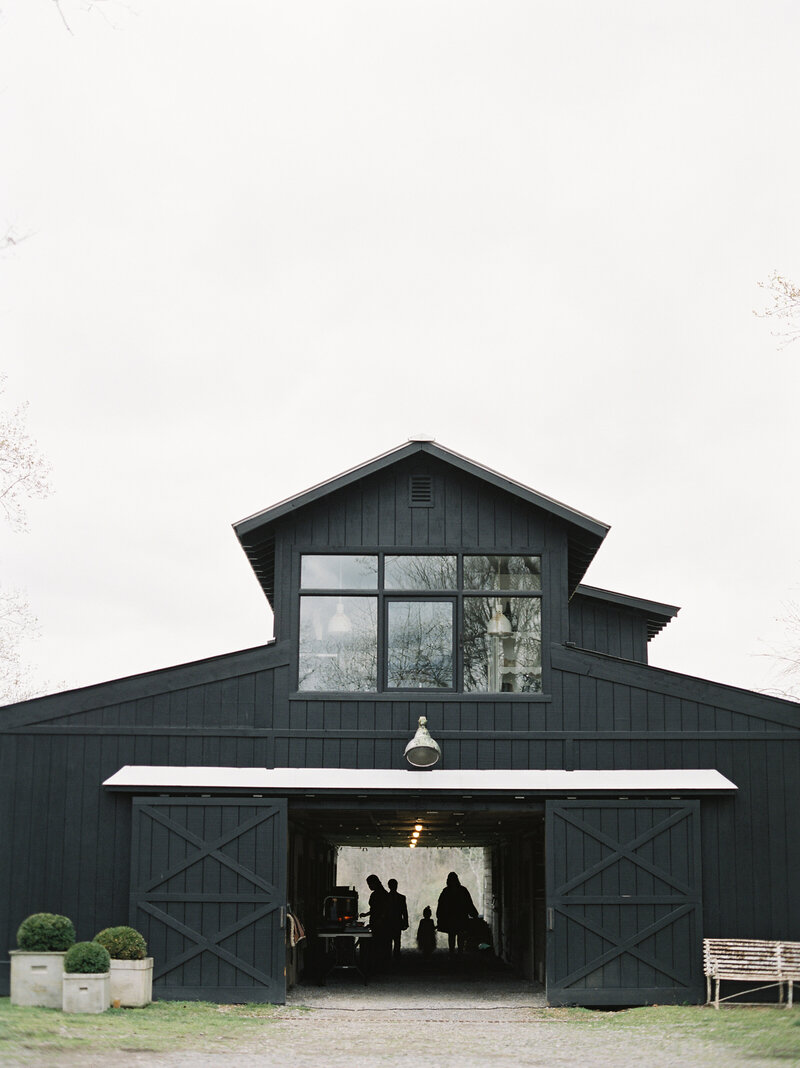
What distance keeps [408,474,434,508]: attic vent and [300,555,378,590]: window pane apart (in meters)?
0.89

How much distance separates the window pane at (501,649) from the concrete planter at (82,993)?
5504 millimetres

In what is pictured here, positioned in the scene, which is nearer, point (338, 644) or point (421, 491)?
point (338, 644)

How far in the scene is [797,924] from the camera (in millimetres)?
15695

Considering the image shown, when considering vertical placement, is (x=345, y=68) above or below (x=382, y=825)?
above

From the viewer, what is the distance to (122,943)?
573 inches

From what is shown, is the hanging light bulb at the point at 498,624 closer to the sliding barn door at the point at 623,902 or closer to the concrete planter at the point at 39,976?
the sliding barn door at the point at 623,902

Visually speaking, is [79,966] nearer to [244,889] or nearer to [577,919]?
[244,889]

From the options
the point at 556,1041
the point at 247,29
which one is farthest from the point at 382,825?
the point at 247,29

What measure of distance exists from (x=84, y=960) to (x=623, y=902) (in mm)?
6257

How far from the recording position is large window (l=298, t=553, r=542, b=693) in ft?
53.6

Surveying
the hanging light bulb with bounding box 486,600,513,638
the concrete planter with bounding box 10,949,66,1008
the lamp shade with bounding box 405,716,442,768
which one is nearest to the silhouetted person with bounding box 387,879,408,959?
the lamp shade with bounding box 405,716,442,768

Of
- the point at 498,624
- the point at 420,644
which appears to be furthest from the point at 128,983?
the point at 498,624

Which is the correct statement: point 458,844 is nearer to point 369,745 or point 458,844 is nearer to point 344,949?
point 344,949

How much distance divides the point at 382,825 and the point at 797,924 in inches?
318
